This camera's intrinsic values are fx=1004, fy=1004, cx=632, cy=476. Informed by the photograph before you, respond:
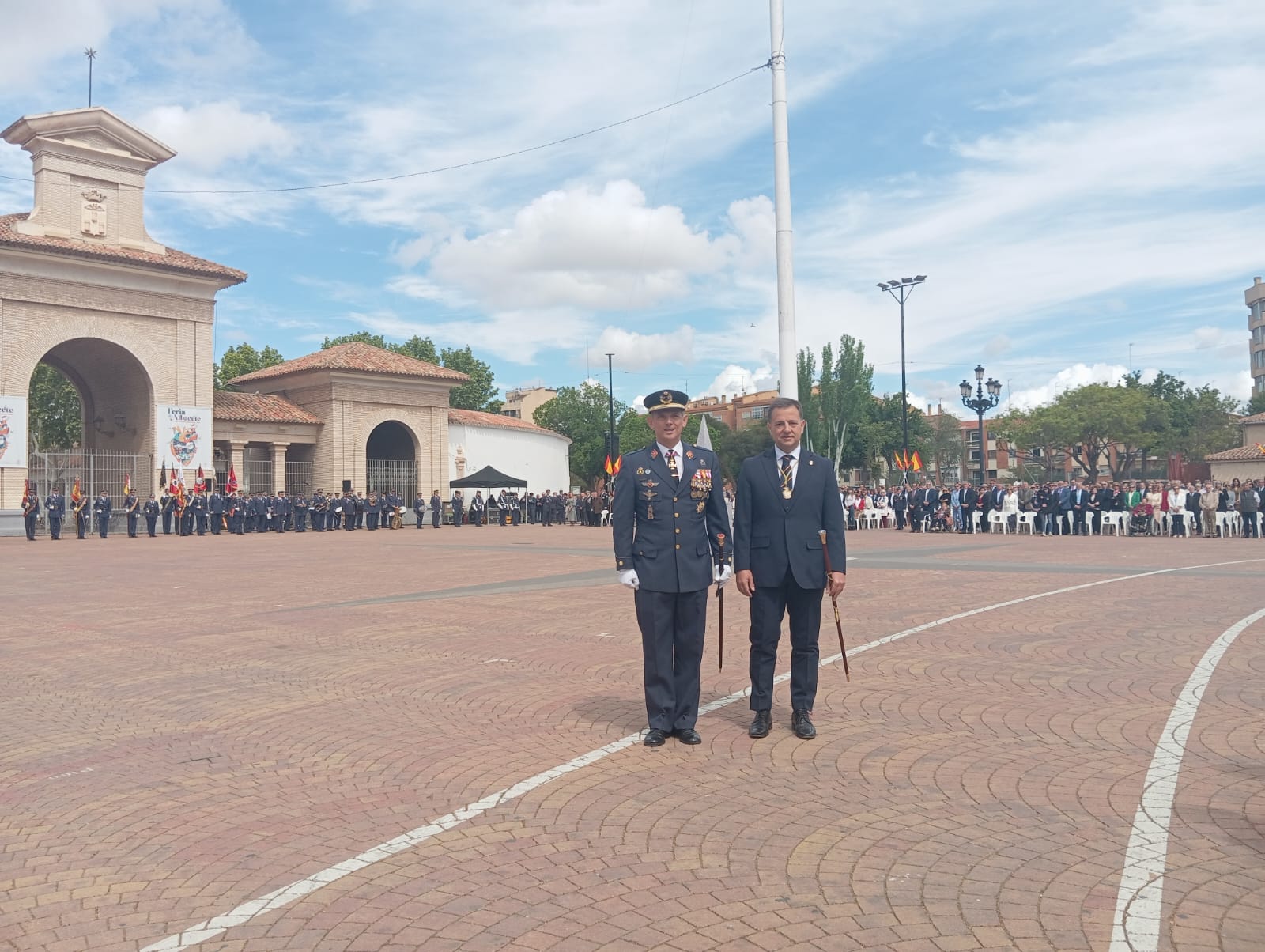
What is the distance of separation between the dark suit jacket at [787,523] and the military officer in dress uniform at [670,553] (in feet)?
0.51

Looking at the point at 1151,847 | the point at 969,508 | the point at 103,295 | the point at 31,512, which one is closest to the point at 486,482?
the point at 103,295

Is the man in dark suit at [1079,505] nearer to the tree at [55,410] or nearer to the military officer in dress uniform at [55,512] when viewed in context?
the military officer in dress uniform at [55,512]

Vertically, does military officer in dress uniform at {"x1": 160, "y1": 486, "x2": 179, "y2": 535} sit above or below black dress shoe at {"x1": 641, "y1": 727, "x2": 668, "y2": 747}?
above

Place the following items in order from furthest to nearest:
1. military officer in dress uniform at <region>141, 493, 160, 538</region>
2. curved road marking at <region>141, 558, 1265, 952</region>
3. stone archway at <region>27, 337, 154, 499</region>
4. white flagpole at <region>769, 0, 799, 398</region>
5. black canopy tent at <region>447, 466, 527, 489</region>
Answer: black canopy tent at <region>447, 466, 527, 489</region> → stone archway at <region>27, 337, 154, 499</region> → military officer in dress uniform at <region>141, 493, 160, 538</region> → white flagpole at <region>769, 0, 799, 398</region> → curved road marking at <region>141, 558, 1265, 952</region>

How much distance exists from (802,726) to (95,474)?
38556mm

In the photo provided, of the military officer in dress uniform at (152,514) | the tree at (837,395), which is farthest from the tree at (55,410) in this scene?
the tree at (837,395)

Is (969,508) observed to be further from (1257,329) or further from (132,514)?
(1257,329)

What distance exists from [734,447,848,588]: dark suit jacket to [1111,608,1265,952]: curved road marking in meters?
1.91

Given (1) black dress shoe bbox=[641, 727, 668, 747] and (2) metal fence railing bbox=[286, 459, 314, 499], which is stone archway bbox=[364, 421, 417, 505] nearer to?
(2) metal fence railing bbox=[286, 459, 314, 499]

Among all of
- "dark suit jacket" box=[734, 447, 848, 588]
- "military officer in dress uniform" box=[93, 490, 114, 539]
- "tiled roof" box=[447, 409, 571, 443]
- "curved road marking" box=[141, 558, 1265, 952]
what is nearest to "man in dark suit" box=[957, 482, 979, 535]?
"tiled roof" box=[447, 409, 571, 443]

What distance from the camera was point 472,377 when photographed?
76.6m

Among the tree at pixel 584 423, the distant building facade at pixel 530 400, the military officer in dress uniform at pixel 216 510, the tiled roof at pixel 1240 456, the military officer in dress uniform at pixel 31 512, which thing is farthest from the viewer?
the distant building facade at pixel 530 400

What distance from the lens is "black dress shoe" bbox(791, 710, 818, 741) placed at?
5.70m

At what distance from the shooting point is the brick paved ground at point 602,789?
11.3 ft
